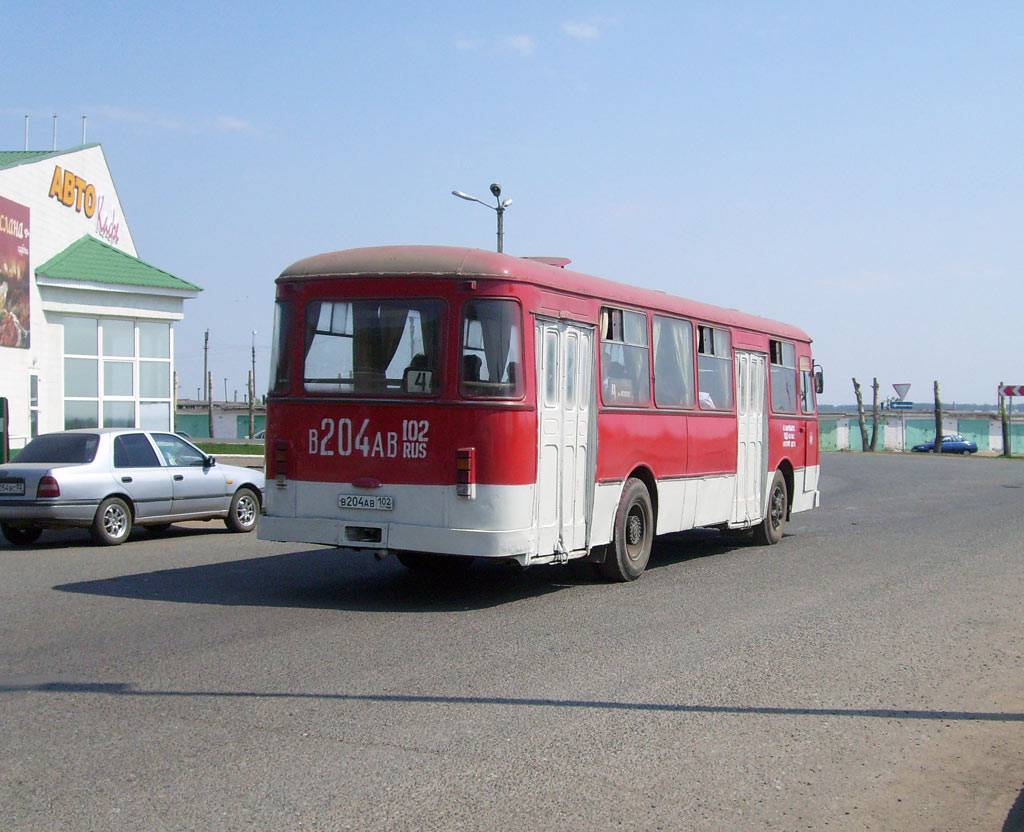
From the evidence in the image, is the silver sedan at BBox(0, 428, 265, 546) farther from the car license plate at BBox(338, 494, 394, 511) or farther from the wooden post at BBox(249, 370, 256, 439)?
the wooden post at BBox(249, 370, 256, 439)

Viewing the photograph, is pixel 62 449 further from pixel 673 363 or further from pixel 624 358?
pixel 673 363

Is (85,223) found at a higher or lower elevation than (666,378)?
higher

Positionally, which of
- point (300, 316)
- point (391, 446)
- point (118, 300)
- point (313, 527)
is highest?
point (118, 300)

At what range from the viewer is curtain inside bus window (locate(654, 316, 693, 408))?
13.2m

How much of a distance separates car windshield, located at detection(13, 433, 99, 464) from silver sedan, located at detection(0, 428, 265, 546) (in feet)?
0.04

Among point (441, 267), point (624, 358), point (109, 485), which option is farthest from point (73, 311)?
point (441, 267)

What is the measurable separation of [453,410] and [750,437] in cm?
672

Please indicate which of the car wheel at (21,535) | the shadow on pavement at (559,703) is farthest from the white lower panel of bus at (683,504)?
the car wheel at (21,535)

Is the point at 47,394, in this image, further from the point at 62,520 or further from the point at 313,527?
the point at 313,527

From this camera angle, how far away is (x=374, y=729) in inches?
247

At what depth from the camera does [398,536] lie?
10.5m

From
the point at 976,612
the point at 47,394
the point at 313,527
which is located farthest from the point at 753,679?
the point at 47,394

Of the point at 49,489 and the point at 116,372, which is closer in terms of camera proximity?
the point at 49,489

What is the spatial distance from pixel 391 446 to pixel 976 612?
17.7ft
